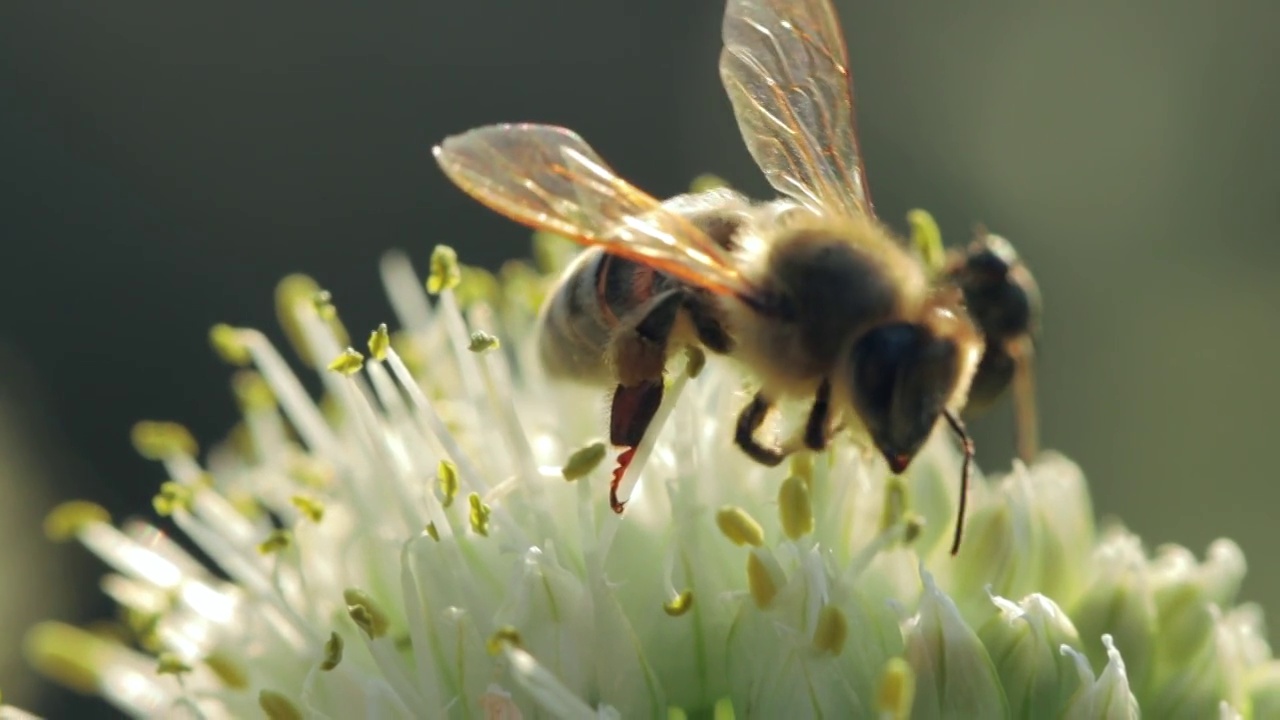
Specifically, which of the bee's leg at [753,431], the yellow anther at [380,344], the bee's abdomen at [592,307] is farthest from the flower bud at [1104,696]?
the yellow anther at [380,344]

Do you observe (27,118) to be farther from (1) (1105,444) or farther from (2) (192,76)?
(1) (1105,444)

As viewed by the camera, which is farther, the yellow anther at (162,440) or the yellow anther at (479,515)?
the yellow anther at (162,440)

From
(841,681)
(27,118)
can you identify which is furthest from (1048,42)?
(841,681)

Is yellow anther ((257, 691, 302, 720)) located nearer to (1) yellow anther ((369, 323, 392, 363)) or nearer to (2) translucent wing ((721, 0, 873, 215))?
(1) yellow anther ((369, 323, 392, 363))

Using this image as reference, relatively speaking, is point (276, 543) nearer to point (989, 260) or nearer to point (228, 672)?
point (228, 672)

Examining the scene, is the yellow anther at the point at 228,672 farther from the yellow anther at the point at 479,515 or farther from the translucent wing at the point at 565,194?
the translucent wing at the point at 565,194
